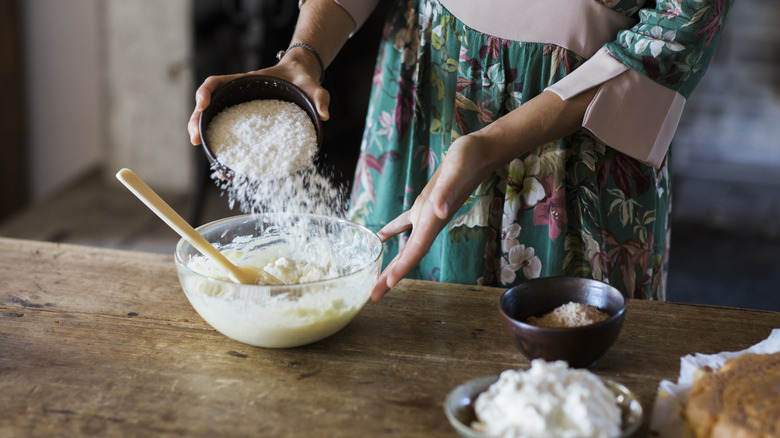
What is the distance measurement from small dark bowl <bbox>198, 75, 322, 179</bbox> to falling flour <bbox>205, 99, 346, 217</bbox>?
0.04 feet

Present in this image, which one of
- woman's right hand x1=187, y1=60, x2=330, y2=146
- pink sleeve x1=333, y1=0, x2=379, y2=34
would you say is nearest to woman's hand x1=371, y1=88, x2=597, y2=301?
woman's right hand x1=187, y1=60, x2=330, y2=146

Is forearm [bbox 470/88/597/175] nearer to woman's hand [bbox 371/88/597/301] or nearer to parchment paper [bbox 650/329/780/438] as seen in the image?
woman's hand [bbox 371/88/597/301]

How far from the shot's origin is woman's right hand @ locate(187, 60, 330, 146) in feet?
3.88

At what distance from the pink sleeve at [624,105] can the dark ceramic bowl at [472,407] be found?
50 cm

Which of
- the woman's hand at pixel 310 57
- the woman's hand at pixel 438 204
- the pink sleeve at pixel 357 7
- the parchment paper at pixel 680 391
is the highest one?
the pink sleeve at pixel 357 7

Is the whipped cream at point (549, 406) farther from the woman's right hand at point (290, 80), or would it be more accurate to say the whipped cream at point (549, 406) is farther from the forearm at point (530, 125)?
the woman's right hand at point (290, 80)

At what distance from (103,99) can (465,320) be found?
3.16m

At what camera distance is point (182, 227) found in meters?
1.05

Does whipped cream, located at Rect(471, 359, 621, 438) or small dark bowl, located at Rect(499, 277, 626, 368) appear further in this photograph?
small dark bowl, located at Rect(499, 277, 626, 368)

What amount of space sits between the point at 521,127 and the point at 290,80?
423mm

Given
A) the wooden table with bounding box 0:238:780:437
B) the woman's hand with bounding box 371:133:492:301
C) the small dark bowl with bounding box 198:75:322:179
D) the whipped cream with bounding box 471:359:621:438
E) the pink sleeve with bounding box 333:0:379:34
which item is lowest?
the wooden table with bounding box 0:238:780:437

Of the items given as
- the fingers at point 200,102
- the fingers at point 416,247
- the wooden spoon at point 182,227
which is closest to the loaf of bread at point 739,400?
the fingers at point 416,247

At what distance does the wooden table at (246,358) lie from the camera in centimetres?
85

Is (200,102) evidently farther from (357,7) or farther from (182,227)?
(357,7)
